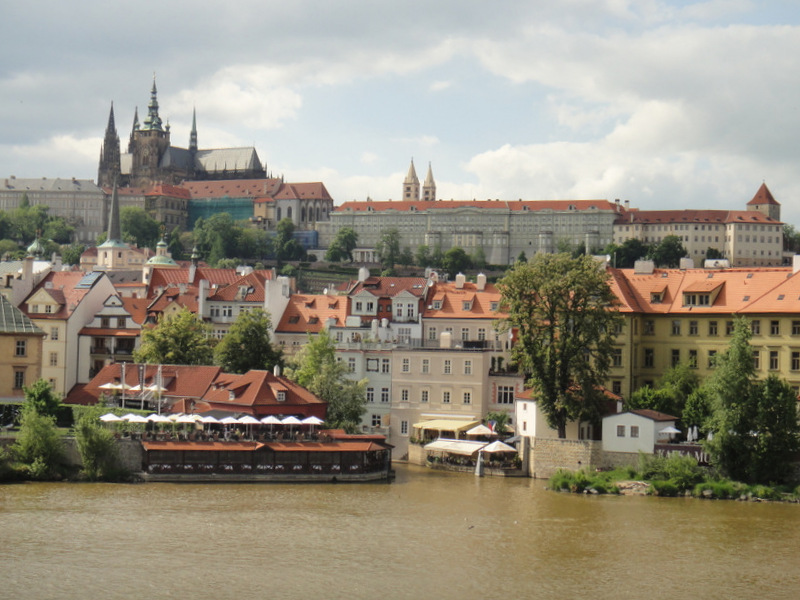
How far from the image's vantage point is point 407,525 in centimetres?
4450

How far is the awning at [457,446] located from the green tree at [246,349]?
11.9 metres

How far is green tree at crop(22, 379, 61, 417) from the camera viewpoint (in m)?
57.5

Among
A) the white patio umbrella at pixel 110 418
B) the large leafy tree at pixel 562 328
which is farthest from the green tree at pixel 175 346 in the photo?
the large leafy tree at pixel 562 328

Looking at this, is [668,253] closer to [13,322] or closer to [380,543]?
[13,322]

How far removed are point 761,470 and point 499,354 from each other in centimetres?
1641

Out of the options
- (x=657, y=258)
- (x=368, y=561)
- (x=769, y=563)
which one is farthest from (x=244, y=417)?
(x=657, y=258)

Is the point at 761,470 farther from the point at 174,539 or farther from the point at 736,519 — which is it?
the point at 174,539

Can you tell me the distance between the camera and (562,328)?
57.6m

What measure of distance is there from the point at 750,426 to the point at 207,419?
2214 cm

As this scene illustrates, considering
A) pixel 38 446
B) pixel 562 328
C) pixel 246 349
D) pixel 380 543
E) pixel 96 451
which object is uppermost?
pixel 562 328

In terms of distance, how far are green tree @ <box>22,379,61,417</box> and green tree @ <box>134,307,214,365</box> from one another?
32.4 ft

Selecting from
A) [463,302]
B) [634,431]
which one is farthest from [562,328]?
[463,302]

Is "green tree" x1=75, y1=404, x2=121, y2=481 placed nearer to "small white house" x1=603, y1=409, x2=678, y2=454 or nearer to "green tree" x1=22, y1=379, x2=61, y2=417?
"green tree" x1=22, y1=379, x2=61, y2=417

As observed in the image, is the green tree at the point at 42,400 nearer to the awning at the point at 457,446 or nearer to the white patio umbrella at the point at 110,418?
the white patio umbrella at the point at 110,418
